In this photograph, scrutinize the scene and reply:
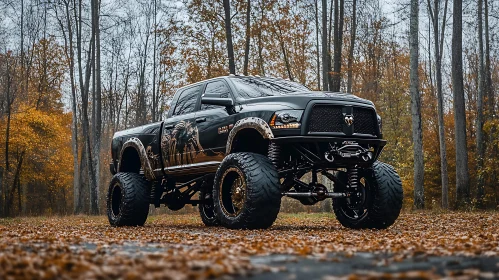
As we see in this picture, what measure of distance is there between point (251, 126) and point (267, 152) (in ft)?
3.15

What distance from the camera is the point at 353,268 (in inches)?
163

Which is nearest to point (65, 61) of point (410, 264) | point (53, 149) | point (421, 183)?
Answer: point (53, 149)

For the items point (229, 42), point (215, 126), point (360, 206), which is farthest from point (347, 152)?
point (229, 42)

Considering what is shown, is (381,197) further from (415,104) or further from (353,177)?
(415,104)

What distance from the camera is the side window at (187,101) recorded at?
10.7m

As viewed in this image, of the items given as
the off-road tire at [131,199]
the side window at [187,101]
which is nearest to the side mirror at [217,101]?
the side window at [187,101]

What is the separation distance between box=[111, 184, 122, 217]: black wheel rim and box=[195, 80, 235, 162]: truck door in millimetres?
2730

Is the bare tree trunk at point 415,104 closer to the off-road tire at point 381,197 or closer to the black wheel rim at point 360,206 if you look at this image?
the black wheel rim at point 360,206

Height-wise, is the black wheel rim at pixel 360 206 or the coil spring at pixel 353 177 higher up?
the coil spring at pixel 353 177

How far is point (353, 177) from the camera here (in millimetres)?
9156

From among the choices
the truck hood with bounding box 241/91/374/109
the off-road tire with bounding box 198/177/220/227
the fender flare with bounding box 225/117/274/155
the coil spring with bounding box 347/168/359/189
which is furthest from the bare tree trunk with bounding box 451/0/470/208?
the fender flare with bounding box 225/117/274/155

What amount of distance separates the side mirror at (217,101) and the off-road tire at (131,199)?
9.97 feet

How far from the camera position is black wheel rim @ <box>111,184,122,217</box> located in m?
11.9

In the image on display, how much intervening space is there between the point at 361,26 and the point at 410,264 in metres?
25.7
